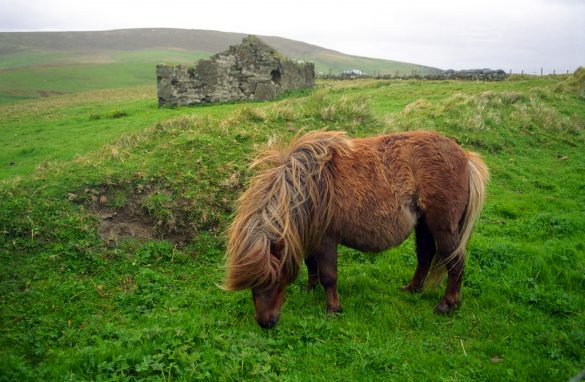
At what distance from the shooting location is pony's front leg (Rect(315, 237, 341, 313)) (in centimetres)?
467

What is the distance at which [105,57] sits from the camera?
97.8 metres

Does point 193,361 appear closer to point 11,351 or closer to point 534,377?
point 11,351

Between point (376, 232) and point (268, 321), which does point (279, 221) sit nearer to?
point (268, 321)

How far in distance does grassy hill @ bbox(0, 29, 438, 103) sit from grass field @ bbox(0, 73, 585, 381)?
131 feet

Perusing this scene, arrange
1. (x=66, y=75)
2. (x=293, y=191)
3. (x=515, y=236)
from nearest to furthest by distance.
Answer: (x=293, y=191) < (x=515, y=236) < (x=66, y=75)

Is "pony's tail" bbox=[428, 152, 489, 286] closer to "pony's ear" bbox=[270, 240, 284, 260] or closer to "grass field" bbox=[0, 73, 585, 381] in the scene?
"grass field" bbox=[0, 73, 585, 381]

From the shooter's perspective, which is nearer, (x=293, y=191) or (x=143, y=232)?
(x=293, y=191)

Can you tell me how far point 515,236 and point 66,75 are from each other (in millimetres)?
65832

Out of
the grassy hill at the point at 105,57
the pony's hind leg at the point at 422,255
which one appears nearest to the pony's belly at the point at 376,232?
the pony's hind leg at the point at 422,255

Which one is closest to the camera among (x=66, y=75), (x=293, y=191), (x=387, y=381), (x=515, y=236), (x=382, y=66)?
(x=387, y=381)

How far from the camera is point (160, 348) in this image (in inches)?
157

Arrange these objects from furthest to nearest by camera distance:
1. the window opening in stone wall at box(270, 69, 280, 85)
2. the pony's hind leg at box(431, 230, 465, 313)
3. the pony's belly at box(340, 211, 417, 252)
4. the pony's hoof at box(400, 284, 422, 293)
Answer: the window opening in stone wall at box(270, 69, 280, 85), the pony's hoof at box(400, 284, 422, 293), the pony's hind leg at box(431, 230, 465, 313), the pony's belly at box(340, 211, 417, 252)

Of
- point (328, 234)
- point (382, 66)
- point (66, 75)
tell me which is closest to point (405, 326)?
point (328, 234)

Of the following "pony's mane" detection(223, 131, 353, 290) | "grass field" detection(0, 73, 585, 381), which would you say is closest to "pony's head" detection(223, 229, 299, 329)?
"pony's mane" detection(223, 131, 353, 290)
